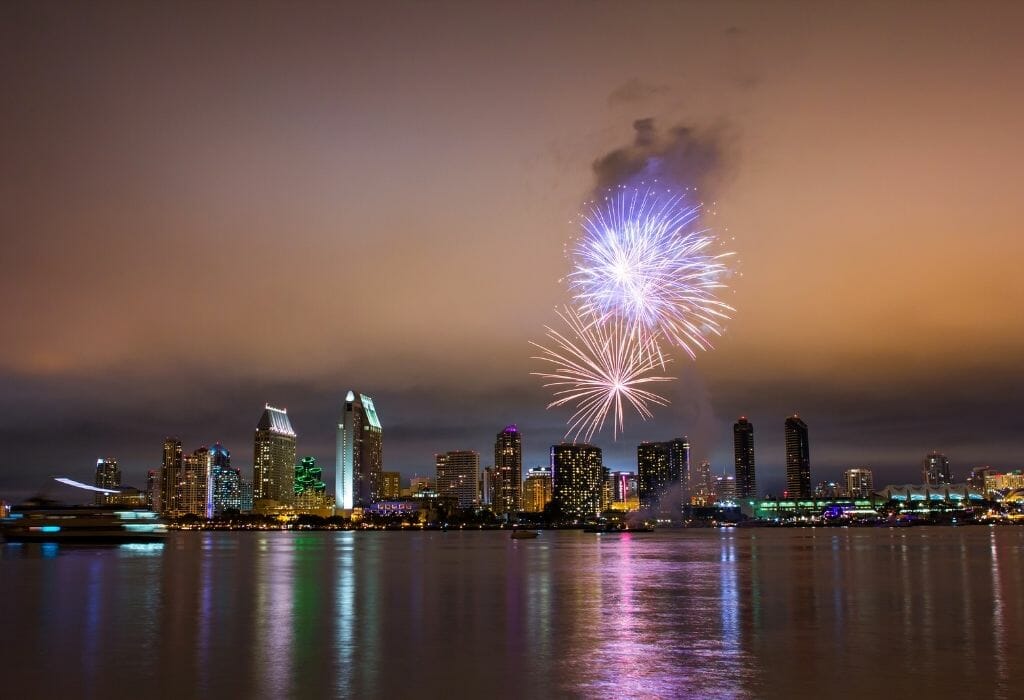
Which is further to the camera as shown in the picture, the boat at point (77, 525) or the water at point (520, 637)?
the boat at point (77, 525)

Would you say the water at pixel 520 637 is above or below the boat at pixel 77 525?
above

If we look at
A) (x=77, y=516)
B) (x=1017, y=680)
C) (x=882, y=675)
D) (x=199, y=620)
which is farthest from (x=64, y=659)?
(x=77, y=516)

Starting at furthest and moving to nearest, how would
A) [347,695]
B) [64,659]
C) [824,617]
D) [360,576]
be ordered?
1. [360,576]
2. [824,617]
3. [64,659]
4. [347,695]

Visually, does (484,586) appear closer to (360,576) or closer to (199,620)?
(360,576)

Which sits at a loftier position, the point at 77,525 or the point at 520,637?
the point at 520,637

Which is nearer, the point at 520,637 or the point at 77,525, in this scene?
the point at 520,637
